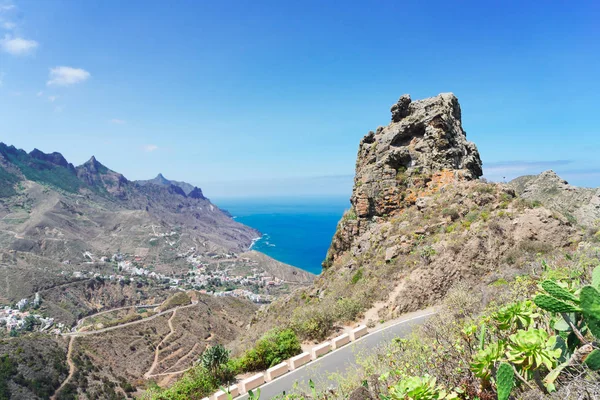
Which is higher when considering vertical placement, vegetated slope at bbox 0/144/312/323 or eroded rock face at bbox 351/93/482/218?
eroded rock face at bbox 351/93/482/218

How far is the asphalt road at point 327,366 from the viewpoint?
7883 millimetres

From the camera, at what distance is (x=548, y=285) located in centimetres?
284

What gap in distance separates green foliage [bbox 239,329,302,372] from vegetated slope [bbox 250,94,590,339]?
114cm

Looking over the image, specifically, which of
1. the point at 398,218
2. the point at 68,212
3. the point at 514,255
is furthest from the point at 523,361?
the point at 68,212

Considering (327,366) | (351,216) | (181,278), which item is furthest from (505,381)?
(181,278)

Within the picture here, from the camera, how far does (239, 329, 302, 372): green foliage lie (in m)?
9.92

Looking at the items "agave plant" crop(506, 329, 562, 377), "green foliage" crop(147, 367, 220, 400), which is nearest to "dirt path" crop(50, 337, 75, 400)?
"green foliage" crop(147, 367, 220, 400)

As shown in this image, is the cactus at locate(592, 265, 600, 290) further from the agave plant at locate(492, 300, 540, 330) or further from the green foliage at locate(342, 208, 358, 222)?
the green foliage at locate(342, 208, 358, 222)

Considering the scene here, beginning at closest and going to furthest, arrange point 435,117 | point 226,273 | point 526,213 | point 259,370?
point 259,370
point 526,213
point 435,117
point 226,273

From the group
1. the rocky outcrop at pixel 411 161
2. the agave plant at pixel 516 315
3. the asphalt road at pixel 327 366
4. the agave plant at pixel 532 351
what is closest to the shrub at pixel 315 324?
the asphalt road at pixel 327 366

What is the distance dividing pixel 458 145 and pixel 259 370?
19018 millimetres

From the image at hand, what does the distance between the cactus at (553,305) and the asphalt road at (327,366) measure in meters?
5.23

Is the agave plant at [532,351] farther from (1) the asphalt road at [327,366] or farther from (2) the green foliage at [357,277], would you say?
(2) the green foliage at [357,277]

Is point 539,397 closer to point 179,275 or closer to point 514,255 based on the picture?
point 514,255
